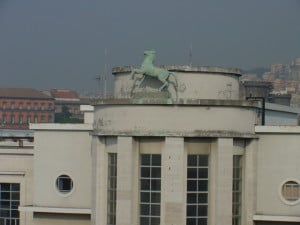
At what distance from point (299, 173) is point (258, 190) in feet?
5.46

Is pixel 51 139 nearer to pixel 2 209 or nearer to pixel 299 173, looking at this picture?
pixel 2 209

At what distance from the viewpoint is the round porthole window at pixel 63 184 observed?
35.4 meters

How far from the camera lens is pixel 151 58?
30281 millimetres

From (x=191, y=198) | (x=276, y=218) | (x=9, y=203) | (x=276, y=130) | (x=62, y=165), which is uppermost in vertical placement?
(x=276, y=130)

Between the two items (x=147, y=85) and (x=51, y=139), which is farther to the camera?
(x=51, y=139)

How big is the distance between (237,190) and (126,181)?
4254 mm

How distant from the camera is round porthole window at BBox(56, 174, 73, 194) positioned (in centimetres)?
3538

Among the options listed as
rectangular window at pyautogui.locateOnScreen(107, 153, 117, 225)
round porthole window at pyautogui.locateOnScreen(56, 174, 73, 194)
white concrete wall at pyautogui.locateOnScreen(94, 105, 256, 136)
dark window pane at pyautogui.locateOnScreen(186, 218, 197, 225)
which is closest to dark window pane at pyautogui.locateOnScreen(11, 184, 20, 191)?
round porthole window at pyautogui.locateOnScreen(56, 174, 73, 194)

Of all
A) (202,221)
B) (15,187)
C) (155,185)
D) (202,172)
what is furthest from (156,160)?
(15,187)

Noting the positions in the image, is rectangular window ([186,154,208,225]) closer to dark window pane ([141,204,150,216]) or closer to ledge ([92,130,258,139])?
ledge ([92,130,258,139])

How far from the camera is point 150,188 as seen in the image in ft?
99.0

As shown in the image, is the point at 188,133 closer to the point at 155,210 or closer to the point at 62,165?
the point at 155,210

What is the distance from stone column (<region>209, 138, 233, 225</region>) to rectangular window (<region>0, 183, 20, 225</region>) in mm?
11302

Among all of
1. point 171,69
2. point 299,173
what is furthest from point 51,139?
point 299,173
